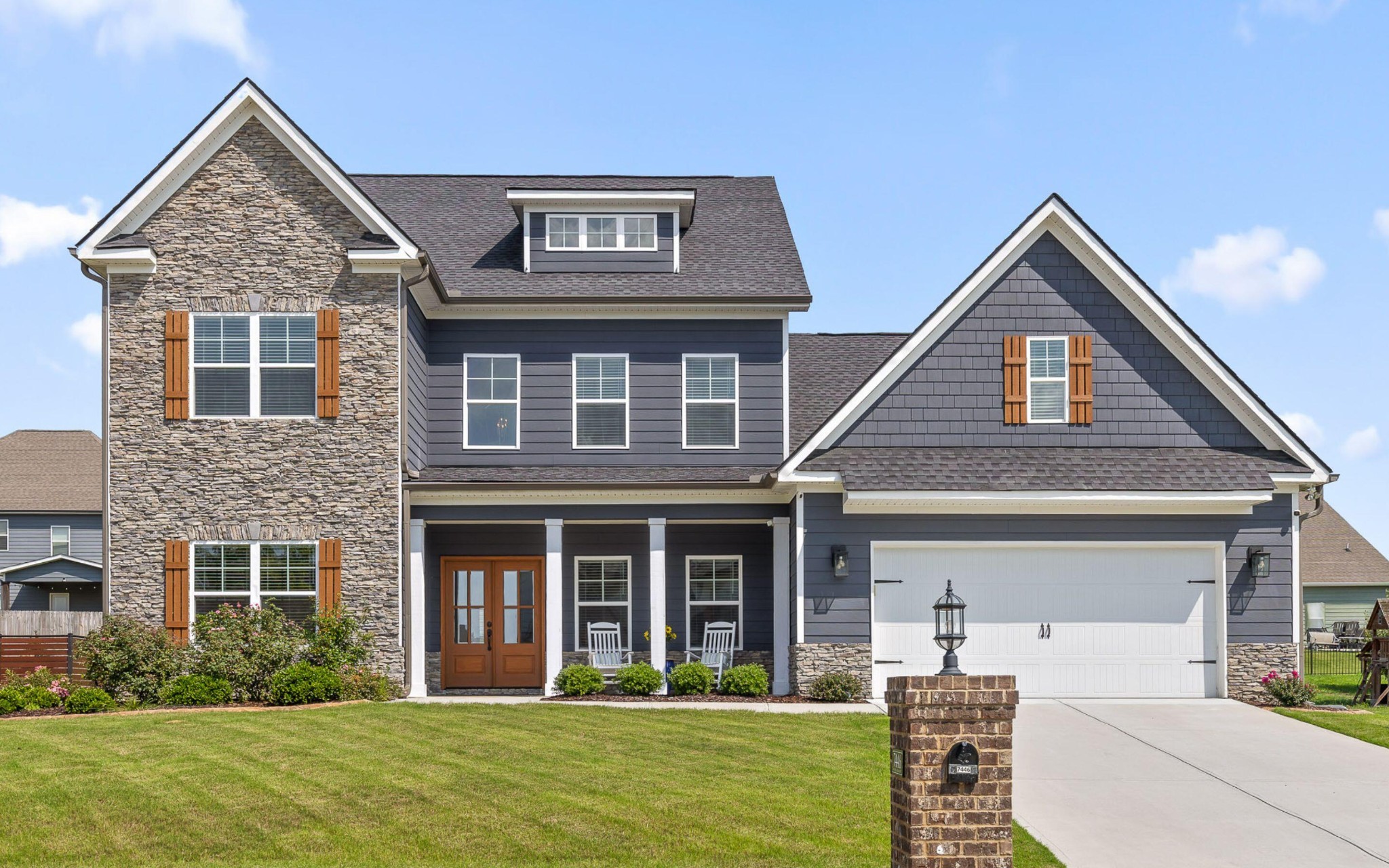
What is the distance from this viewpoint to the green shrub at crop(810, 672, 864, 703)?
1823cm

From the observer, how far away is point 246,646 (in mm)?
18219

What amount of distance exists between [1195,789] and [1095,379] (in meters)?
7.90

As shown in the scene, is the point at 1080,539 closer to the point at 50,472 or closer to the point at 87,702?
the point at 87,702

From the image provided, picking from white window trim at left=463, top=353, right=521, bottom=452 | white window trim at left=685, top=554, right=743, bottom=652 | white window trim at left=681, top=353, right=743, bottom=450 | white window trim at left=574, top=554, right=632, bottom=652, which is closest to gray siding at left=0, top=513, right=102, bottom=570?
white window trim at left=463, top=353, right=521, bottom=452

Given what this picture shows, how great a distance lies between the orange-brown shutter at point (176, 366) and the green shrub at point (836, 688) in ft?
32.0

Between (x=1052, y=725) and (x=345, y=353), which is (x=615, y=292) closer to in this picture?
(x=345, y=353)

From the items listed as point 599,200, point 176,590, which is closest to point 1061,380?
point 599,200

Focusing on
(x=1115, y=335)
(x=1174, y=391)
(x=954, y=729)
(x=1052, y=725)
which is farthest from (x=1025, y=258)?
(x=954, y=729)

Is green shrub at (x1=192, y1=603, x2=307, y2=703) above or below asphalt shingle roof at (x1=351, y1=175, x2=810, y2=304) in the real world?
below

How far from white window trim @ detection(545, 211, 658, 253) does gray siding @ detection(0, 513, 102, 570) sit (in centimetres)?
2403

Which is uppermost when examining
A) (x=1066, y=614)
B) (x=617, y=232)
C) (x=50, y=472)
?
(x=617, y=232)

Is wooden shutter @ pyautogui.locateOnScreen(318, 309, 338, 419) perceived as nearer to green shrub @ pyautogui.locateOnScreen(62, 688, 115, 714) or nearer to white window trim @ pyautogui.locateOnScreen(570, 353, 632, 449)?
white window trim @ pyautogui.locateOnScreen(570, 353, 632, 449)

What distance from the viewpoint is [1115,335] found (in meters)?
19.2

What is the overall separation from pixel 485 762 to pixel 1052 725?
22.8 ft
